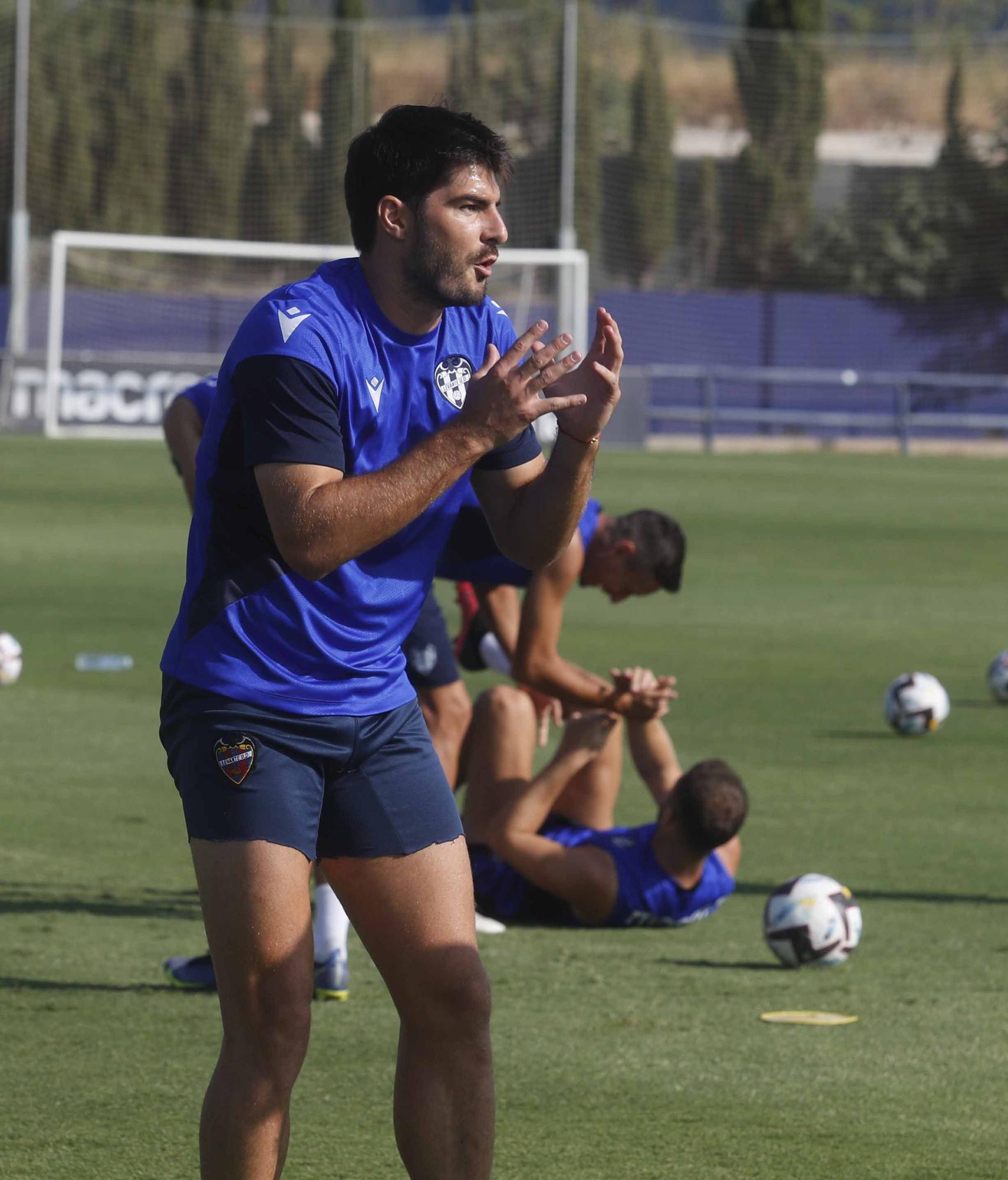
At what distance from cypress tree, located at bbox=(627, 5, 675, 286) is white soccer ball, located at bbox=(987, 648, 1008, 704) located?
140 feet

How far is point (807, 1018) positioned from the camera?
6297 millimetres

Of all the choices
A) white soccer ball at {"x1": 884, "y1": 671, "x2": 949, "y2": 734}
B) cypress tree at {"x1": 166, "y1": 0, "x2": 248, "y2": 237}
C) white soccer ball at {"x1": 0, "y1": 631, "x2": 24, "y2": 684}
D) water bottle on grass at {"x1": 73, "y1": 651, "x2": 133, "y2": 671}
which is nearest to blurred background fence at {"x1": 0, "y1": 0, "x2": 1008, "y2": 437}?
cypress tree at {"x1": 166, "y1": 0, "x2": 248, "y2": 237}

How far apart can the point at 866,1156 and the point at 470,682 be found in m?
8.23

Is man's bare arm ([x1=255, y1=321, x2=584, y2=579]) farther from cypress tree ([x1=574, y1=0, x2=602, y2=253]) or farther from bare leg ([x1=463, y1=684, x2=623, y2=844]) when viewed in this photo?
cypress tree ([x1=574, y1=0, x2=602, y2=253])

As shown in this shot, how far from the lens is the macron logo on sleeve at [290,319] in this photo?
3967mm

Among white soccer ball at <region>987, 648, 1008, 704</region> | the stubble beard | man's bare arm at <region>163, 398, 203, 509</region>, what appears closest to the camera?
the stubble beard

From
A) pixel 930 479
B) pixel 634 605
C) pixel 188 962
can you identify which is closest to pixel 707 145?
pixel 930 479

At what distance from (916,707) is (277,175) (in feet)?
136

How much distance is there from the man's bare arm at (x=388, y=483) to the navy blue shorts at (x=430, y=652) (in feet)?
12.0

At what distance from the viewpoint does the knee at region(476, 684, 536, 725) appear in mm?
7980

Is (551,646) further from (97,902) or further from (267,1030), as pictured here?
(267,1030)

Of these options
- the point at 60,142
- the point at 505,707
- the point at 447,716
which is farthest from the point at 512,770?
the point at 60,142

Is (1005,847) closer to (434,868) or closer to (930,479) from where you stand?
(434,868)

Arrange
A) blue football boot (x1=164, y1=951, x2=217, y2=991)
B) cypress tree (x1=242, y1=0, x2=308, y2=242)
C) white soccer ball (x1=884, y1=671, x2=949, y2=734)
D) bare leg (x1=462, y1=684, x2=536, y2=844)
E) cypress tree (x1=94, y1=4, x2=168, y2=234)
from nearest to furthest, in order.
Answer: blue football boot (x1=164, y1=951, x2=217, y2=991)
bare leg (x1=462, y1=684, x2=536, y2=844)
white soccer ball (x1=884, y1=671, x2=949, y2=734)
cypress tree (x1=242, y1=0, x2=308, y2=242)
cypress tree (x1=94, y1=4, x2=168, y2=234)
